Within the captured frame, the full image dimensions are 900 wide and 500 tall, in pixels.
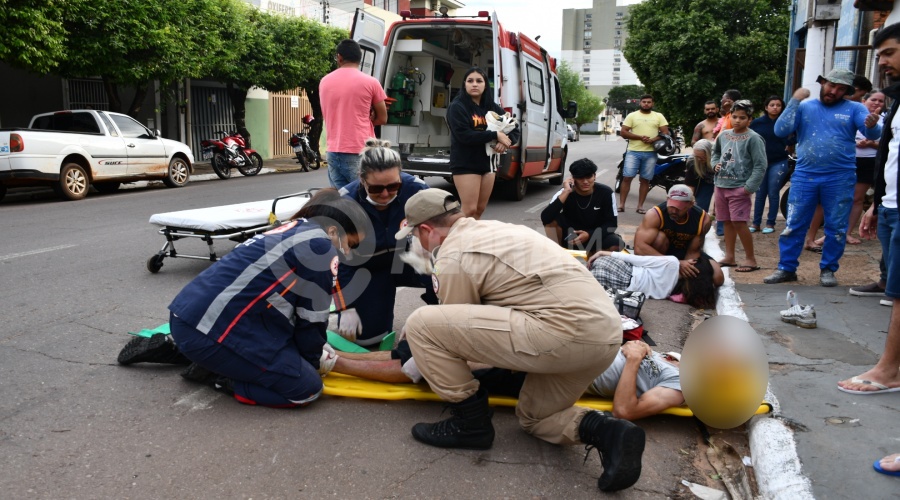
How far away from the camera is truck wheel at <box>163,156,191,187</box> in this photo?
1347 centimetres

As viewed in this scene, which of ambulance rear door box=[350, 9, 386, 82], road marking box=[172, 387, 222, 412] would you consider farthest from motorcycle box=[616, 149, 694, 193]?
road marking box=[172, 387, 222, 412]

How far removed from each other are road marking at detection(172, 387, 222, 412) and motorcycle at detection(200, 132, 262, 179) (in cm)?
1255

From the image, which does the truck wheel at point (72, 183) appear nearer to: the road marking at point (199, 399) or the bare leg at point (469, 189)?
the bare leg at point (469, 189)

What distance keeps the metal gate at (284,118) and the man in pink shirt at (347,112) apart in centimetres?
1806

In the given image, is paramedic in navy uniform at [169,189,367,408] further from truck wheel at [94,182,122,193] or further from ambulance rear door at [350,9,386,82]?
truck wheel at [94,182,122,193]

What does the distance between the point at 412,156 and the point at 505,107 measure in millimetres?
1761

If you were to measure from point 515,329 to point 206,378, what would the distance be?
181cm

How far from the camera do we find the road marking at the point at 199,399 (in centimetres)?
346

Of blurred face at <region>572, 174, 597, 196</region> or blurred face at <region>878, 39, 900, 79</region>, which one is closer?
blurred face at <region>878, 39, 900, 79</region>

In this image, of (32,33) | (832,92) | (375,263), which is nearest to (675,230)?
(832,92)

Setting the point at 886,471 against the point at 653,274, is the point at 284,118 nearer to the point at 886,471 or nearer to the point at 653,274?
the point at 653,274

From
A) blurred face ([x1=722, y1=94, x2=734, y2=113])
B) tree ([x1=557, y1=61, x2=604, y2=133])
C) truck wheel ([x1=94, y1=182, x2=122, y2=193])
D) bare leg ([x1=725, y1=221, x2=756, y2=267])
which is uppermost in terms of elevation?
tree ([x1=557, y1=61, x2=604, y2=133])

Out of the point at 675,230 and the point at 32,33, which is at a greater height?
the point at 32,33

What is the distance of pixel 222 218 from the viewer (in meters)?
5.86
